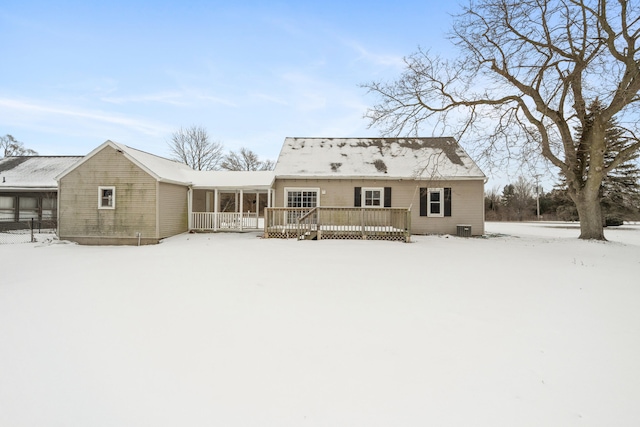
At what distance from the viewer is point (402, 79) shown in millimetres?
14359

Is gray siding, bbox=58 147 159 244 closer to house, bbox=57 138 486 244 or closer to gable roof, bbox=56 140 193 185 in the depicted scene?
house, bbox=57 138 486 244

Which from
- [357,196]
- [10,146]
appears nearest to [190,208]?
[357,196]

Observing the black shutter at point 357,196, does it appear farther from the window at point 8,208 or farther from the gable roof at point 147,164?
the window at point 8,208

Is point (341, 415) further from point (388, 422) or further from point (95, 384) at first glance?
point (95, 384)

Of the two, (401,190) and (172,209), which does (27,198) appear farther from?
(401,190)

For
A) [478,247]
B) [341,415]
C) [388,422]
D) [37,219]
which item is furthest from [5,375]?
[37,219]

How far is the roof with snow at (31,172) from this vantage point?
18797mm

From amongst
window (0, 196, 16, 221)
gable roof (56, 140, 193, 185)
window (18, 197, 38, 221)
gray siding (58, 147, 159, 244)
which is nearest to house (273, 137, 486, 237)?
gable roof (56, 140, 193, 185)

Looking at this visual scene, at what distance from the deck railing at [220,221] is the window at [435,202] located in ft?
28.7

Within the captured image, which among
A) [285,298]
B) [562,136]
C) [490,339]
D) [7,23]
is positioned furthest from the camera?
[562,136]

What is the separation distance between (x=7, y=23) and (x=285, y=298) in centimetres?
1351

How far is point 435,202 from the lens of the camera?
1655cm

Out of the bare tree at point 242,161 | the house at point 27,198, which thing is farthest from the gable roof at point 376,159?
the bare tree at point 242,161

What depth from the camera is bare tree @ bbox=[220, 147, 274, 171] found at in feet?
146
